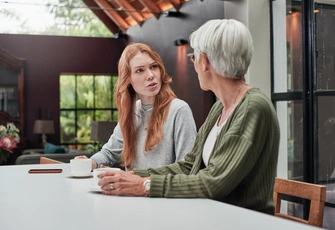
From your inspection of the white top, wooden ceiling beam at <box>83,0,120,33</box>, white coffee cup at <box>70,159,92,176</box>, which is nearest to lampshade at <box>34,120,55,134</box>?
wooden ceiling beam at <box>83,0,120,33</box>

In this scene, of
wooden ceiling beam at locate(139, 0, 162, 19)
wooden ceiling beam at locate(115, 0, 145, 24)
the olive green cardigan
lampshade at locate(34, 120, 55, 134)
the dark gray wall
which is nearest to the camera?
the olive green cardigan

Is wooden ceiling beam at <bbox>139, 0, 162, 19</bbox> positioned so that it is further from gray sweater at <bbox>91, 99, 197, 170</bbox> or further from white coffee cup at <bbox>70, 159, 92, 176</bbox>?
white coffee cup at <bbox>70, 159, 92, 176</bbox>

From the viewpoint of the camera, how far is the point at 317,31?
5.13m

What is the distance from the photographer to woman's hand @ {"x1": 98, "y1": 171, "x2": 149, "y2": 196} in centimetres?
151

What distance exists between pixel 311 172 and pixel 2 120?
24.3 ft

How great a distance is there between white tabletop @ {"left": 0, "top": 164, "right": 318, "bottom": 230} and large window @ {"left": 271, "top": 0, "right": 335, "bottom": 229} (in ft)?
12.3

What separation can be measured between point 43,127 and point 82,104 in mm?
1680

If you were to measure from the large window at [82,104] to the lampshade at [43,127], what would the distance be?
3.08ft

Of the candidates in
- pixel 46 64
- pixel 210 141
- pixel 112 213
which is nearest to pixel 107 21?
pixel 46 64

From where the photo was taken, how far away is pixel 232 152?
146 cm

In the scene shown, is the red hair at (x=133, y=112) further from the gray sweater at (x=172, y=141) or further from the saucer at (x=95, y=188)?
the saucer at (x=95, y=188)

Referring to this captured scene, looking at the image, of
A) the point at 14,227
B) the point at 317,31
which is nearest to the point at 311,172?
the point at 317,31

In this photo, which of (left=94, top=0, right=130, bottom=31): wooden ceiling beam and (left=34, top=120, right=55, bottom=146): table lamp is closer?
(left=34, top=120, right=55, bottom=146): table lamp

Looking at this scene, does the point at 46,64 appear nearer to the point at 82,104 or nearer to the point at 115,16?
the point at 82,104
